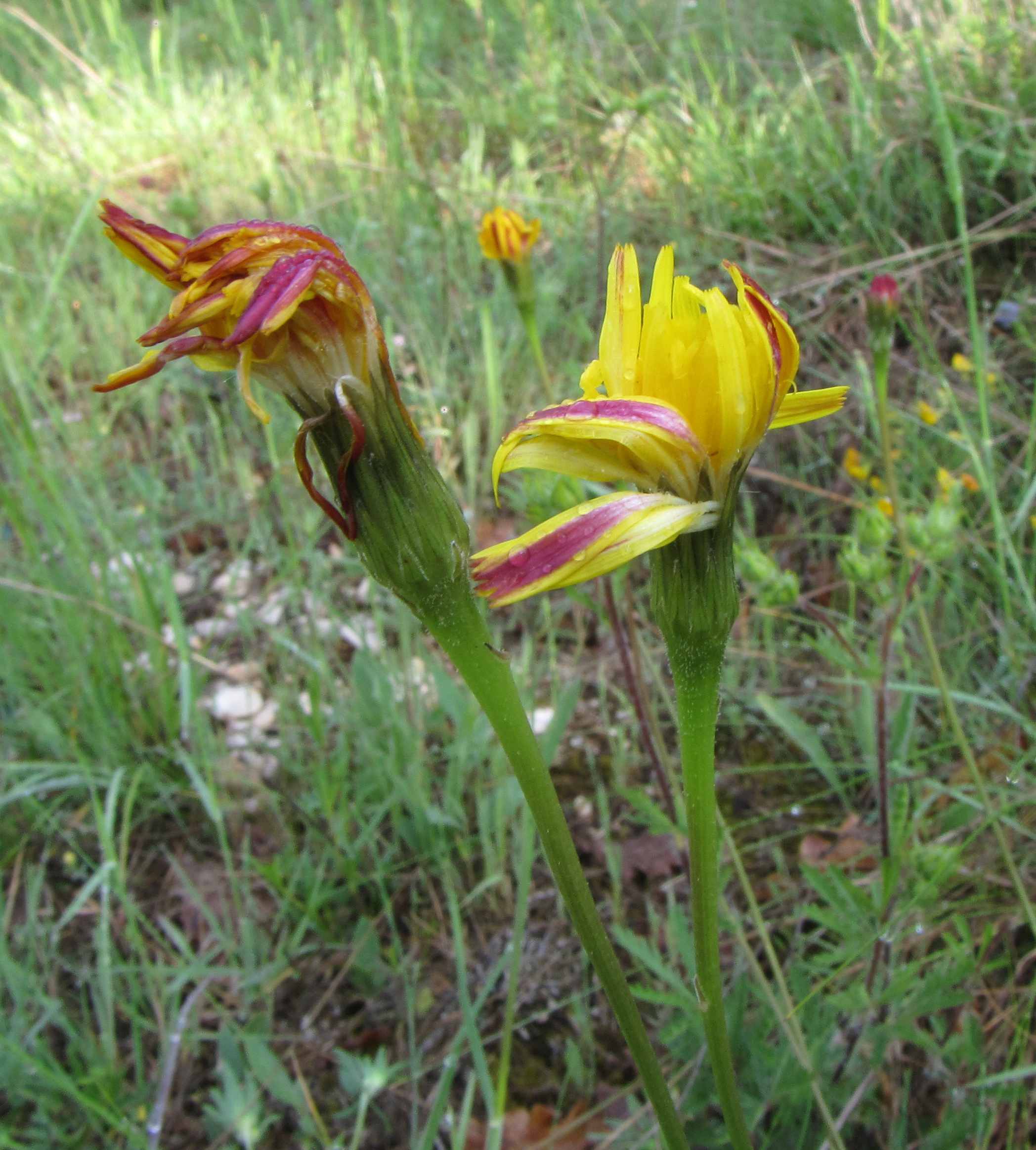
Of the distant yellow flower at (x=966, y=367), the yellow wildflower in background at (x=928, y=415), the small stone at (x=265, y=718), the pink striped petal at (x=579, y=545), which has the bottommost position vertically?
the small stone at (x=265, y=718)

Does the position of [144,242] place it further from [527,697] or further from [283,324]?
[527,697]

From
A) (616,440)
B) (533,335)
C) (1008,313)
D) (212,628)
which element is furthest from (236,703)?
(1008,313)

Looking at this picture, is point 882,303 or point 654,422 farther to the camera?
point 882,303

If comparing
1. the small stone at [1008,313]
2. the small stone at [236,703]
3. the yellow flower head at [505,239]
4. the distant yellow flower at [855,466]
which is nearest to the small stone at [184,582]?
the small stone at [236,703]

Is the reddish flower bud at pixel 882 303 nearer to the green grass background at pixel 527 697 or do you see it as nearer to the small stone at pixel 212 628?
the green grass background at pixel 527 697

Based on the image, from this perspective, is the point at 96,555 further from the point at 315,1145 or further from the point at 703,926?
the point at 703,926

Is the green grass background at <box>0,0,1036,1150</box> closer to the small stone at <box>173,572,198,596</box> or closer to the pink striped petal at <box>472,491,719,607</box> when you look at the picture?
the small stone at <box>173,572,198,596</box>
